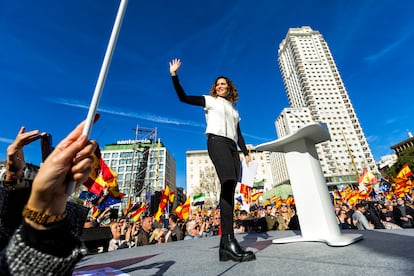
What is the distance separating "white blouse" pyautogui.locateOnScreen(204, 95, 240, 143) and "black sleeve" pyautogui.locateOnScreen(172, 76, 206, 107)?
7 cm

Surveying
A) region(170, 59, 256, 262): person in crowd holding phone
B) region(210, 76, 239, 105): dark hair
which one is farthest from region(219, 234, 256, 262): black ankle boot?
region(210, 76, 239, 105): dark hair

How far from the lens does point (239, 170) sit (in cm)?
249

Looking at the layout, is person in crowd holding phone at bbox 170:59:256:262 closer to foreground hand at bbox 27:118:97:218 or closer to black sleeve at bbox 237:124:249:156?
black sleeve at bbox 237:124:249:156

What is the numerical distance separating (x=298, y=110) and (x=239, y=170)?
95775mm

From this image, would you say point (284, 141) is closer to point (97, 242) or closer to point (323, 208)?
point (323, 208)

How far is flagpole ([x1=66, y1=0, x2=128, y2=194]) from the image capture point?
0.65m

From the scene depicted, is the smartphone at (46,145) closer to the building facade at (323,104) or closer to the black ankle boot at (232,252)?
the black ankle boot at (232,252)

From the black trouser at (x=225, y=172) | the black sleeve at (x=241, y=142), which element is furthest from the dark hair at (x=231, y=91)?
the black trouser at (x=225, y=172)

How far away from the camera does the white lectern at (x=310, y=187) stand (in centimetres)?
247

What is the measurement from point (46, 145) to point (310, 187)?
2.67 meters

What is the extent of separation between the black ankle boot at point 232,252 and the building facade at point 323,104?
259 ft

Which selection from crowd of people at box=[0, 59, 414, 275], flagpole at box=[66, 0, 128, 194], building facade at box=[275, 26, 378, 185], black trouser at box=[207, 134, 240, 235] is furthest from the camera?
building facade at box=[275, 26, 378, 185]

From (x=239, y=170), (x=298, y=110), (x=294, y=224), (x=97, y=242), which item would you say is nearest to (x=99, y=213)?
(x=97, y=242)

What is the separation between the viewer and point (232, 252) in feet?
6.22
